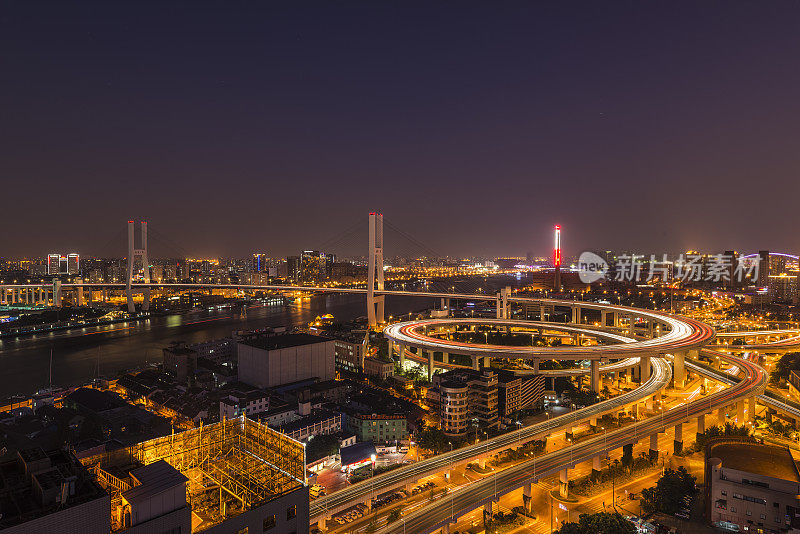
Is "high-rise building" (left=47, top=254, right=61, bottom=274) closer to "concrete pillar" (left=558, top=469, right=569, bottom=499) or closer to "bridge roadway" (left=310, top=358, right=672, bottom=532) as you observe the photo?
"bridge roadway" (left=310, top=358, right=672, bottom=532)

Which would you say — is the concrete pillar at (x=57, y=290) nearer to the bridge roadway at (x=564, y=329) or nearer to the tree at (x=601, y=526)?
the bridge roadway at (x=564, y=329)

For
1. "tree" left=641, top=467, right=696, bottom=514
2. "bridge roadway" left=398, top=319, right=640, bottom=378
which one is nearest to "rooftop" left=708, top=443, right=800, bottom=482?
Result: "tree" left=641, top=467, right=696, bottom=514

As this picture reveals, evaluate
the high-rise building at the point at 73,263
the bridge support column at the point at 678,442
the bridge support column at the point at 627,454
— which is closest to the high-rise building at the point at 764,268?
the bridge support column at the point at 678,442

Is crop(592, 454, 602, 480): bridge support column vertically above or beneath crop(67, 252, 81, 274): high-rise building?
beneath

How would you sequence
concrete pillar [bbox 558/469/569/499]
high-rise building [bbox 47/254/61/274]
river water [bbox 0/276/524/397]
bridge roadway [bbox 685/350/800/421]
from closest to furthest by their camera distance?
concrete pillar [bbox 558/469/569/499], bridge roadway [bbox 685/350/800/421], river water [bbox 0/276/524/397], high-rise building [bbox 47/254/61/274]

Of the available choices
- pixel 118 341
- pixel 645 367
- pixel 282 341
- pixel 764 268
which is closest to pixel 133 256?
pixel 118 341

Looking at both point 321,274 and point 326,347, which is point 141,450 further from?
point 321,274

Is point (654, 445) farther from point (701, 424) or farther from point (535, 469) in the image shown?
point (535, 469)
